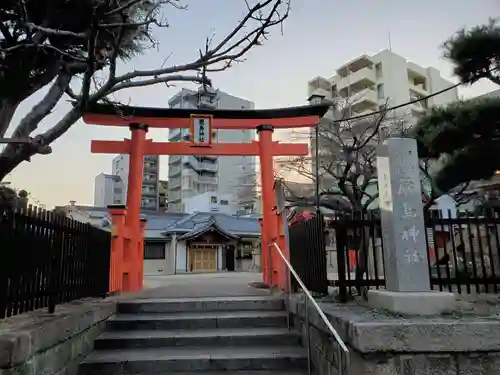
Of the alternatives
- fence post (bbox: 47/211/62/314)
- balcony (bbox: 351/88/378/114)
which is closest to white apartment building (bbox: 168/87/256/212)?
balcony (bbox: 351/88/378/114)

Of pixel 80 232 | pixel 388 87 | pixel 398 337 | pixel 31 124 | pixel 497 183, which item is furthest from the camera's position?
pixel 388 87

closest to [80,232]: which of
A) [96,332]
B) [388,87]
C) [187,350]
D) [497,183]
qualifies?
[96,332]

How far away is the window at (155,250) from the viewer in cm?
2788

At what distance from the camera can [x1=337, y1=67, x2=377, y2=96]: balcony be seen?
36.1m

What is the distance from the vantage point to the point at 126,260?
7.82 metres

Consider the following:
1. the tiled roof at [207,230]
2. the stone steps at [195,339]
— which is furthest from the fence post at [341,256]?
the tiled roof at [207,230]

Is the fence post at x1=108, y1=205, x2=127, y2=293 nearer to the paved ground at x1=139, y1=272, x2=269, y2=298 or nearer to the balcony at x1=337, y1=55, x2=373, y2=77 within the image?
Result: the paved ground at x1=139, y1=272, x2=269, y2=298

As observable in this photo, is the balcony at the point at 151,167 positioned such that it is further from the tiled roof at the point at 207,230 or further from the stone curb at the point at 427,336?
the stone curb at the point at 427,336

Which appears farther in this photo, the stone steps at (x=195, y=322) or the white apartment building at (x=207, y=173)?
the white apartment building at (x=207, y=173)

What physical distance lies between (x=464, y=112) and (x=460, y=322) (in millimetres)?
5213

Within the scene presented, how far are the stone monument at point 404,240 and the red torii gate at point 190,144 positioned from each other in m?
3.88

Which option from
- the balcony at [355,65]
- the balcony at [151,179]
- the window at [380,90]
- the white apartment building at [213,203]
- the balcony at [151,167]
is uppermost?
the balcony at [355,65]

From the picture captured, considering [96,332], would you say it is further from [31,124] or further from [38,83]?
[38,83]

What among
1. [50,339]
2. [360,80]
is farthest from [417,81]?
[50,339]
